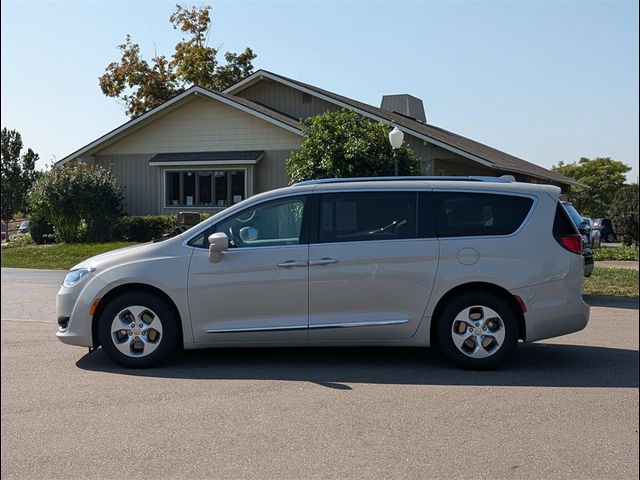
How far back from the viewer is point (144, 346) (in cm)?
663

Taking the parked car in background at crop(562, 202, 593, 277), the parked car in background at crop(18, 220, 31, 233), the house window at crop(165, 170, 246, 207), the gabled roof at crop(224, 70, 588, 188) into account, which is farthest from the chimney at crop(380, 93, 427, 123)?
the parked car in background at crop(562, 202, 593, 277)

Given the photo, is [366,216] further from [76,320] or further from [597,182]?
[597,182]

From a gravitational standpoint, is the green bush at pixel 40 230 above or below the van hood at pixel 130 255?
above

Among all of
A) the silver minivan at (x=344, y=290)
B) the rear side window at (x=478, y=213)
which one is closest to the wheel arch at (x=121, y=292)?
the silver minivan at (x=344, y=290)

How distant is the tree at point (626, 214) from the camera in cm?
2572

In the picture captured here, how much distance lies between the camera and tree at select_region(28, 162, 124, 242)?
22844 mm

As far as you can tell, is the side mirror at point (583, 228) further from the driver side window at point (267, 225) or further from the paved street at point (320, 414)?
the driver side window at point (267, 225)

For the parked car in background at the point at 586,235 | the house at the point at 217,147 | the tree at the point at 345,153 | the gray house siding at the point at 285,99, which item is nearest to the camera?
the parked car in background at the point at 586,235

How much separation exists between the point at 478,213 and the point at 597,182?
165ft

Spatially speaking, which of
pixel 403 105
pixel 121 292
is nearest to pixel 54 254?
pixel 121 292

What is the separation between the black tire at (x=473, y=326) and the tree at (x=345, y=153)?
10449mm

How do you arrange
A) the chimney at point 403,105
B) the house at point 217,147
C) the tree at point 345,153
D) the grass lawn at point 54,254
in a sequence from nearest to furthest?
the tree at point 345,153
the grass lawn at point 54,254
the house at point 217,147
the chimney at point 403,105

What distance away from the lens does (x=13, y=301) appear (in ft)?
38.4

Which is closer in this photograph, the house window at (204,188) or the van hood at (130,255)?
the van hood at (130,255)
